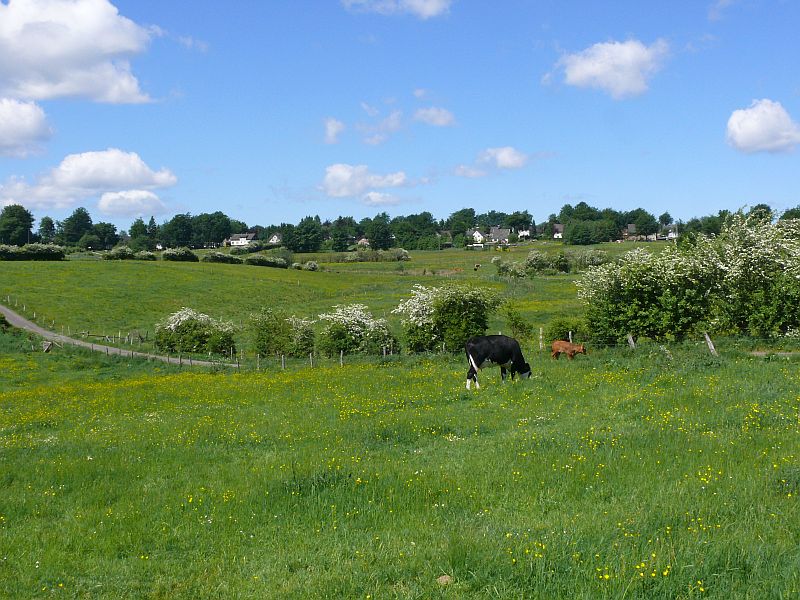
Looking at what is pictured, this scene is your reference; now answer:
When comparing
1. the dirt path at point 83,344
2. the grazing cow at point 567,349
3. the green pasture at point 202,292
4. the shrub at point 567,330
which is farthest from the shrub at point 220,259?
the grazing cow at point 567,349

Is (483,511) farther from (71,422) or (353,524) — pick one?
(71,422)

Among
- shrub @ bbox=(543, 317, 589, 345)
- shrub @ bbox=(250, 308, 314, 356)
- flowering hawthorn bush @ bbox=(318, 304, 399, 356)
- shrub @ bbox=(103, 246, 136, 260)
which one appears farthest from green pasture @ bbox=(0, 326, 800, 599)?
shrub @ bbox=(103, 246, 136, 260)

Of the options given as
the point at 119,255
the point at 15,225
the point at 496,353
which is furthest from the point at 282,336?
the point at 15,225

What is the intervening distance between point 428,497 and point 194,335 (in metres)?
49.7

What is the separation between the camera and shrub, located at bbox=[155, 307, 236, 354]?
55.2 metres

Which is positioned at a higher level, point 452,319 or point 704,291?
point 704,291

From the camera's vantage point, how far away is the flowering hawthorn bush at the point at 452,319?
142 feet

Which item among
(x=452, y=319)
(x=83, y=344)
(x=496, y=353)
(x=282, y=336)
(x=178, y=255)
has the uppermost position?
(x=178, y=255)

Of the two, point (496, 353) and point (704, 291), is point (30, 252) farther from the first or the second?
point (496, 353)

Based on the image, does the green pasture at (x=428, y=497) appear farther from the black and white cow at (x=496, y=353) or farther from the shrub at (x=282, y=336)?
the shrub at (x=282, y=336)

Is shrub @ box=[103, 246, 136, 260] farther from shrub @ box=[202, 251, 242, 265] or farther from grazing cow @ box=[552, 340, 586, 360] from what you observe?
grazing cow @ box=[552, 340, 586, 360]

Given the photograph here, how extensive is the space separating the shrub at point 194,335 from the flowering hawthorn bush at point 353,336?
34.9ft

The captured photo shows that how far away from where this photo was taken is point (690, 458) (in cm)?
1149

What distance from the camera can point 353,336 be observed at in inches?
1873
